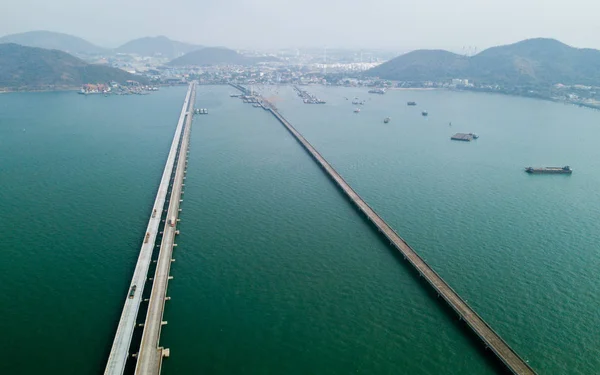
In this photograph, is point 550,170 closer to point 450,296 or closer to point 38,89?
point 450,296

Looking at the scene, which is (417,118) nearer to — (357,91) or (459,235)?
(357,91)

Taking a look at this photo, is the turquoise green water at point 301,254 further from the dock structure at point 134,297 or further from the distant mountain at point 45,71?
the distant mountain at point 45,71

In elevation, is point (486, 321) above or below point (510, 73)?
below

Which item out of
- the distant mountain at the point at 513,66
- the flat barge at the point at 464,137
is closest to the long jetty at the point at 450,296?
the flat barge at the point at 464,137

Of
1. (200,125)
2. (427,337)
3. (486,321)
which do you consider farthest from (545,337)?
(200,125)

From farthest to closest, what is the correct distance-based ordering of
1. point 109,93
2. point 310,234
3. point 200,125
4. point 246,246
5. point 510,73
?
point 510,73, point 109,93, point 200,125, point 310,234, point 246,246

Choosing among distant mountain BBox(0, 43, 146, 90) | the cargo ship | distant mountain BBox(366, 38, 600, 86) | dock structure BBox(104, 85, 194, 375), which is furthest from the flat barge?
distant mountain BBox(0, 43, 146, 90)
